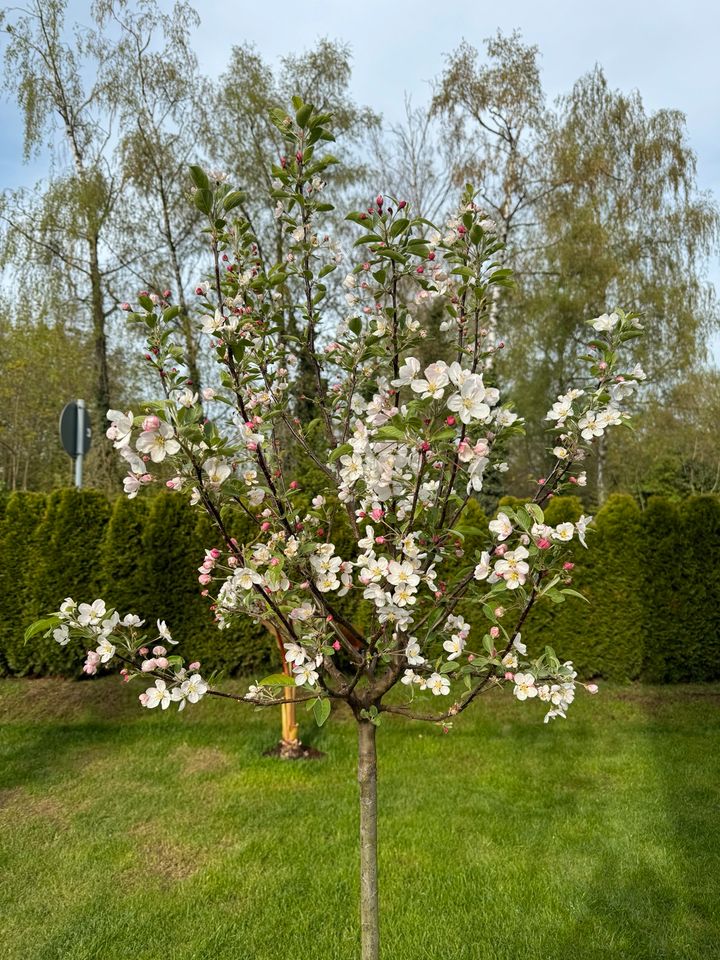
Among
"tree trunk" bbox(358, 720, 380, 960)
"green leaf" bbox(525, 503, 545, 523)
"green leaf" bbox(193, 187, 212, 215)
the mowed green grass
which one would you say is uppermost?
"green leaf" bbox(193, 187, 212, 215)

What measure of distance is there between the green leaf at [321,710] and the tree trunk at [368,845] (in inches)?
9.8

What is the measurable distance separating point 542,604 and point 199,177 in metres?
5.26

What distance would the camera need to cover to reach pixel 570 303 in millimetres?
13609

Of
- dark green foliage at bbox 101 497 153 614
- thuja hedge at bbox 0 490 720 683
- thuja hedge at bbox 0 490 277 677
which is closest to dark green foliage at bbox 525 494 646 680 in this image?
thuja hedge at bbox 0 490 720 683

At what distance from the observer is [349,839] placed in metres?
3.19

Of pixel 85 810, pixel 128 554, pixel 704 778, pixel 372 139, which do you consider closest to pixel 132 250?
pixel 372 139

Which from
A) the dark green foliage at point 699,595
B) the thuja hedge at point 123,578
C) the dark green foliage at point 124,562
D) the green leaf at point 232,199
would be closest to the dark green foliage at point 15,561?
the thuja hedge at point 123,578

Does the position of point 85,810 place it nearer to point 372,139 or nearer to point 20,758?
point 20,758

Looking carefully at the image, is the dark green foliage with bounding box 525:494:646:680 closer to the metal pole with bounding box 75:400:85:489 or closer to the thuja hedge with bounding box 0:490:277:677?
the thuja hedge with bounding box 0:490:277:677

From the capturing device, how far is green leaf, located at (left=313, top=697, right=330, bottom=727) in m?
1.36

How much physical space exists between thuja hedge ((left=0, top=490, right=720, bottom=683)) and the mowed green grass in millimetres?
871

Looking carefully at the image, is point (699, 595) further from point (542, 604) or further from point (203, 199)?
point (203, 199)

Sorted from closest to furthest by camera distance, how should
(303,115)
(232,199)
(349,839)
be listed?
(232,199), (303,115), (349,839)

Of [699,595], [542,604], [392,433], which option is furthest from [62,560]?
[699,595]
